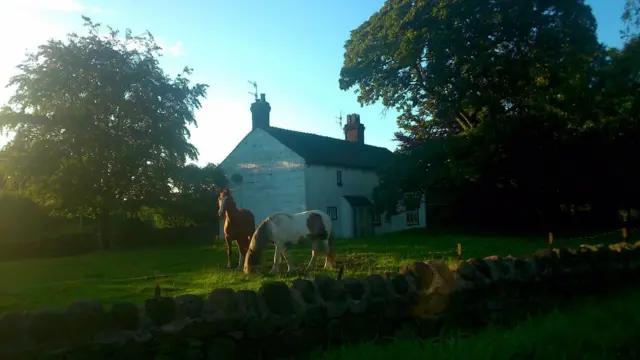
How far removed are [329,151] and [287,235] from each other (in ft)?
93.2

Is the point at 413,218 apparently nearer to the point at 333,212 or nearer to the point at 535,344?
the point at 333,212

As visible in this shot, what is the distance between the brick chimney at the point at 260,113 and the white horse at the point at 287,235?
85.1ft

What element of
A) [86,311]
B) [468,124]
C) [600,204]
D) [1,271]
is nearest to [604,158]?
[600,204]

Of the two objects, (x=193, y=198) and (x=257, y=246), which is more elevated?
(x=193, y=198)

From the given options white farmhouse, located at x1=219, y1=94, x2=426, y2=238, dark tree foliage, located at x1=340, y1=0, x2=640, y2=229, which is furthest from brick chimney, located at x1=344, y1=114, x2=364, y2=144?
dark tree foliage, located at x1=340, y1=0, x2=640, y2=229

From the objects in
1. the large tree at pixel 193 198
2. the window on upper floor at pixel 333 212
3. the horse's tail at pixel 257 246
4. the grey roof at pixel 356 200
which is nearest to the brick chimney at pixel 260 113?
the large tree at pixel 193 198

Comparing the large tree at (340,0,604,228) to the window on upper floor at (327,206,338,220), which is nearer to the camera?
the large tree at (340,0,604,228)

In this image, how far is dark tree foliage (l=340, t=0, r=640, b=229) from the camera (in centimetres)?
3000

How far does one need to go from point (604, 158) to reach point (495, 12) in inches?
462

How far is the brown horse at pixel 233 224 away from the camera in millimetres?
15984

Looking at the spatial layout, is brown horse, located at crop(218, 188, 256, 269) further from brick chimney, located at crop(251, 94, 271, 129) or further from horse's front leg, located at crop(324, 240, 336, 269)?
brick chimney, located at crop(251, 94, 271, 129)

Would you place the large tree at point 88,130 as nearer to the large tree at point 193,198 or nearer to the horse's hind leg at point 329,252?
the large tree at point 193,198

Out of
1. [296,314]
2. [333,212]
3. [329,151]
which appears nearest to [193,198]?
[333,212]

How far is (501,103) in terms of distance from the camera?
32.7 metres
